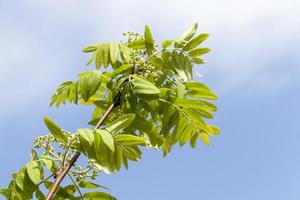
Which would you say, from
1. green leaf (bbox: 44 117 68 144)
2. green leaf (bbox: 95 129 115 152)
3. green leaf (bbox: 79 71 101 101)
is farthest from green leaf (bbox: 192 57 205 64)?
green leaf (bbox: 44 117 68 144)

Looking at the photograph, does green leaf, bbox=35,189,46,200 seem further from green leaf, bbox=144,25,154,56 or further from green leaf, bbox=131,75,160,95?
green leaf, bbox=144,25,154,56

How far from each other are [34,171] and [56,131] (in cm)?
26

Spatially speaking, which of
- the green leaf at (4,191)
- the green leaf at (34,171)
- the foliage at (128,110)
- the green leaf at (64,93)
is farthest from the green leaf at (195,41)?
the green leaf at (4,191)

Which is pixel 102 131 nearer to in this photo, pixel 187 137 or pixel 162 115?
pixel 162 115

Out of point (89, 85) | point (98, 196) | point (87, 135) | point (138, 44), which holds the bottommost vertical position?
point (98, 196)

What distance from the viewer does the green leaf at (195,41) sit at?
12.1 ft

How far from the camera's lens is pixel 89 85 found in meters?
3.26

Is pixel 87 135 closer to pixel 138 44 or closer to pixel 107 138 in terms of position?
pixel 107 138

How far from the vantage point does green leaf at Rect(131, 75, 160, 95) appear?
124 inches

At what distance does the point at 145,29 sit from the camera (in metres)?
3.55

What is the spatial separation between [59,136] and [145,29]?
0.96m

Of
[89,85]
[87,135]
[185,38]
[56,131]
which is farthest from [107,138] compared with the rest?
[185,38]

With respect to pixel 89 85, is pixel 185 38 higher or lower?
higher

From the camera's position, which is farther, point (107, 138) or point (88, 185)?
point (88, 185)
